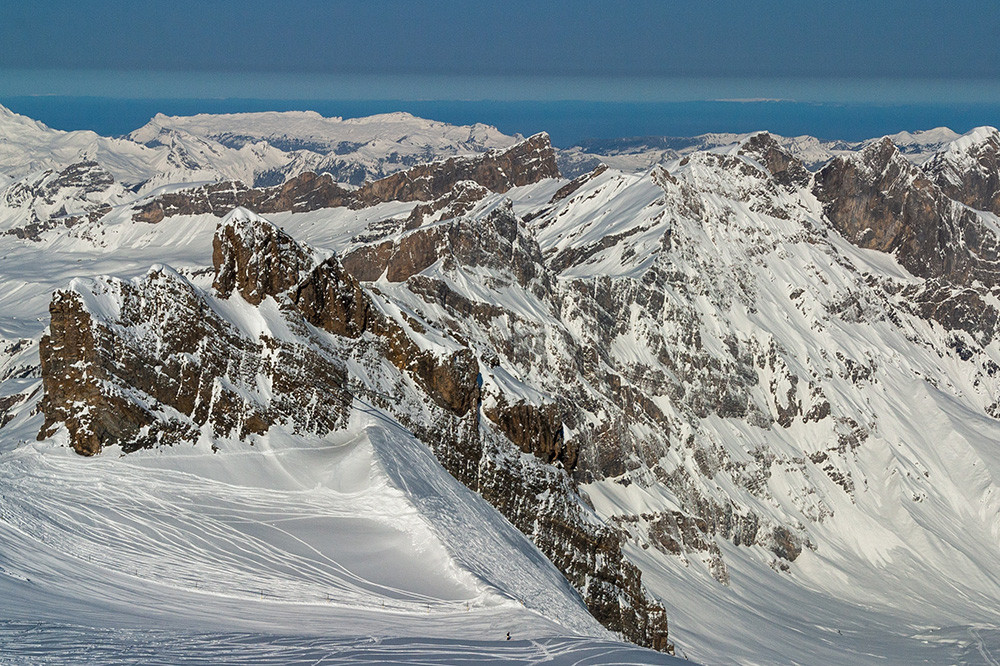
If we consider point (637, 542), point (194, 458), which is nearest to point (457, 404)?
point (194, 458)

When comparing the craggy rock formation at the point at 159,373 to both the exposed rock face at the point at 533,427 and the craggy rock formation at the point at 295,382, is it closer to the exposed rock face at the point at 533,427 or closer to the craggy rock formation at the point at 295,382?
the craggy rock formation at the point at 295,382

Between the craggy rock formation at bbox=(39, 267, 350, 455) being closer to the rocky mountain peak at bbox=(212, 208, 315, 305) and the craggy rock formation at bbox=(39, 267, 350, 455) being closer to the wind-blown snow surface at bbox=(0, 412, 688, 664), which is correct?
the wind-blown snow surface at bbox=(0, 412, 688, 664)

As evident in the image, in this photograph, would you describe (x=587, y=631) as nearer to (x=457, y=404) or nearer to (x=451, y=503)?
(x=451, y=503)

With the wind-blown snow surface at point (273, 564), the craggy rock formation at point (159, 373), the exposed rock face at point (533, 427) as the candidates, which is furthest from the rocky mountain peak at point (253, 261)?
the exposed rock face at point (533, 427)

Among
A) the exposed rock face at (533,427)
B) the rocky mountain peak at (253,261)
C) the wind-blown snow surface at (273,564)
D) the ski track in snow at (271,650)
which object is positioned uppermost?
the rocky mountain peak at (253,261)

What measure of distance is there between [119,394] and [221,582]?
20.7m

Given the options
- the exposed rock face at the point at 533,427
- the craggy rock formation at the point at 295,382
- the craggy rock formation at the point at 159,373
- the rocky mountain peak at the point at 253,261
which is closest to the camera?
the craggy rock formation at the point at 159,373

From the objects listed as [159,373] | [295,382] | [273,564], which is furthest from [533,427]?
[273,564]

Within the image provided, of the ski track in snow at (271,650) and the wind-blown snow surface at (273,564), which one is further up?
the wind-blown snow surface at (273,564)

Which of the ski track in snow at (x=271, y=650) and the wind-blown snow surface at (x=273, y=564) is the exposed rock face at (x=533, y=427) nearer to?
the wind-blown snow surface at (x=273, y=564)

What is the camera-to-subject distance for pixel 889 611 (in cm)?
19675

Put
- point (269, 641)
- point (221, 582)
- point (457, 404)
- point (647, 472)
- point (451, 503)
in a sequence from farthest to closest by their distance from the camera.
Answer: point (647, 472), point (457, 404), point (451, 503), point (221, 582), point (269, 641)

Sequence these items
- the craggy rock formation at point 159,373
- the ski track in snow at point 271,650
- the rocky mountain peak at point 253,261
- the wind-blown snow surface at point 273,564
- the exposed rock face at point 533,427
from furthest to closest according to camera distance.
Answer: the exposed rock face at point 533,427 → the rocky mountain peak at point 253,261 → the craggy rock formation at point 159,373 → the wind-blown snow surface at point 273,564 → the ski track in snow at point 271,650

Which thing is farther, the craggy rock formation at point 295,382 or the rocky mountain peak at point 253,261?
the rocky mountain peak at point 253,261
